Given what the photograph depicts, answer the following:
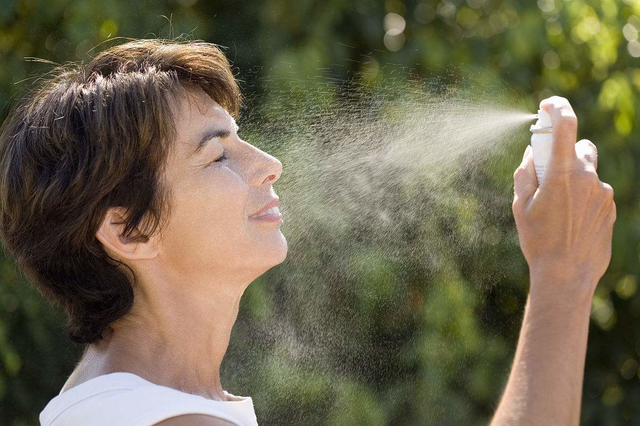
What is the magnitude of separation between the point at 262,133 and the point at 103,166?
130 centimetres

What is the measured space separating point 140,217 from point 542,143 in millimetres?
853

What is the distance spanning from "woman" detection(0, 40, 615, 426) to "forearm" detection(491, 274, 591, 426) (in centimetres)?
59

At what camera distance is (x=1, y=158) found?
82.1 inches

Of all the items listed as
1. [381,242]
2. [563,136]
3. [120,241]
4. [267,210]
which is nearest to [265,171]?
[267,210]

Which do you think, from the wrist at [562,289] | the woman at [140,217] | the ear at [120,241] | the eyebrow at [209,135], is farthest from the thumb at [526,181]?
the ear at [120,241]

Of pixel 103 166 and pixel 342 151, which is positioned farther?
pixel 342 151

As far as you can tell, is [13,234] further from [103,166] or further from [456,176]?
[456,176]

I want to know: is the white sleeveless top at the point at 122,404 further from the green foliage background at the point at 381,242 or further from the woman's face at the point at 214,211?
the green foliage background at the point at 381,242

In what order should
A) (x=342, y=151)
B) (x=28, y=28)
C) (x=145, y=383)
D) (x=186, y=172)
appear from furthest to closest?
(x=28, y=28), (x=342, y=151), (x=186, y=172), (x=145, y=383)

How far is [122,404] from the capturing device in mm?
1753

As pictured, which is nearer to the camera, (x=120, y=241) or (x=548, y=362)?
(x=548, y=362)

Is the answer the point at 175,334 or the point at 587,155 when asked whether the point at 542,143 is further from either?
the point at 175,334

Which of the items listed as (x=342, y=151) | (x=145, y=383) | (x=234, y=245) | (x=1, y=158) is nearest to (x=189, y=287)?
(x=234, y=245)

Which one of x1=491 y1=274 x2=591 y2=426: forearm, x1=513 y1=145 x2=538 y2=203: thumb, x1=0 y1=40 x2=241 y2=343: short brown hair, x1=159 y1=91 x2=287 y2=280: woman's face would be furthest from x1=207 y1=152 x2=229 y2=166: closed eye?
x1=491 y1=274 x2=591 y2=426: forearm
